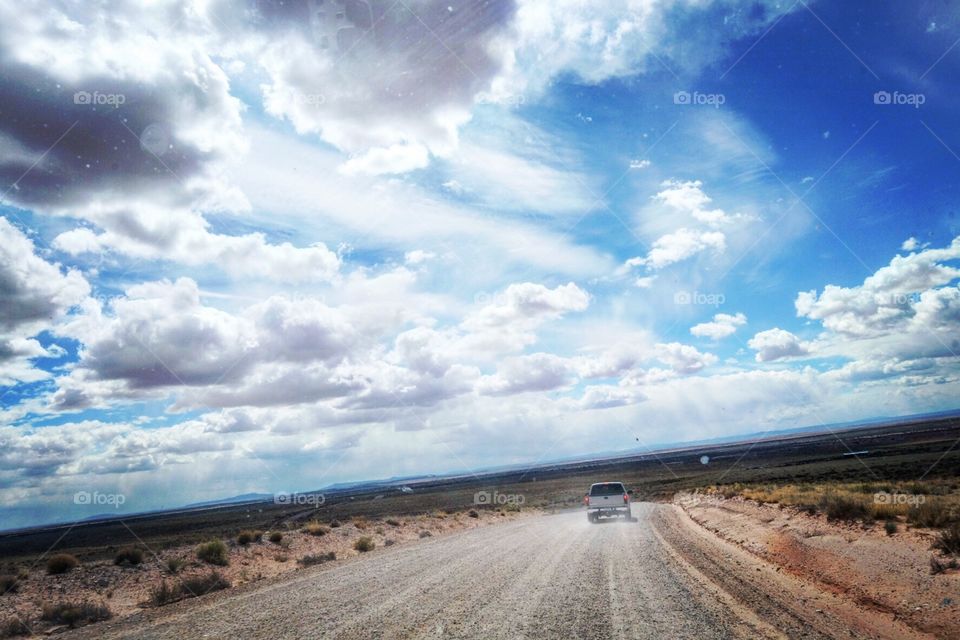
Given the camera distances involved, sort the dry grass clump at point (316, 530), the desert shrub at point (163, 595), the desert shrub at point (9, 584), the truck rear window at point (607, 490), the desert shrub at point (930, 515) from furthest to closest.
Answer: the dry grass clump at point (316, 530) < the truck rear window at point (607, 490) < the desert shrub at point (9, 584) < the desert shrub at point (163, 595) < the desert shrub at point (930, 515)

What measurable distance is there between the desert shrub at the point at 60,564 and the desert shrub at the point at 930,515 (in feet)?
79.9

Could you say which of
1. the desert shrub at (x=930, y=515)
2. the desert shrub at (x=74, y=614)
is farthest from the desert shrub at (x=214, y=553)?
the desert shrub at (x=930, y=515)

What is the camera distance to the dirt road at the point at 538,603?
6.77 metres

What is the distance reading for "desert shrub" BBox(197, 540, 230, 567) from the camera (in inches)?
706

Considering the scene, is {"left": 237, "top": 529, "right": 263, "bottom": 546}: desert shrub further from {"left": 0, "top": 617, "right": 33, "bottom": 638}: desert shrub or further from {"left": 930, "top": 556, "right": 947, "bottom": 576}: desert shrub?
{"left": 930, "top": 556, "right": 947, "bottom": 576}: desert shrub

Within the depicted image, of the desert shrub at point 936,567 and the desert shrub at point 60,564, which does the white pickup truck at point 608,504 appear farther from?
the desert shrub at point 60,564

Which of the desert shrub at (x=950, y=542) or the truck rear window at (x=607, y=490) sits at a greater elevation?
the desert shrub at (x=950, y=542)

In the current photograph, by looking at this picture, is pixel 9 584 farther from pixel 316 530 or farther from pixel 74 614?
pixel 316 530

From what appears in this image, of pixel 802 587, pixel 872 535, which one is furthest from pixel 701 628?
pixel 872 535

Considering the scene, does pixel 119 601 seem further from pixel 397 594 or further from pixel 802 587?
pixel 802 587

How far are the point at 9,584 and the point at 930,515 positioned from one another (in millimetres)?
25022

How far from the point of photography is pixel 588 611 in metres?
7.53

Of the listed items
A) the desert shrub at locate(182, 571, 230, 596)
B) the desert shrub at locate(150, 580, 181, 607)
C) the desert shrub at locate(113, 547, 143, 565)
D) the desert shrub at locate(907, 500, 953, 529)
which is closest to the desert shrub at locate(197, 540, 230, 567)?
the desert shrub at locate(113, 547, 143, 565)

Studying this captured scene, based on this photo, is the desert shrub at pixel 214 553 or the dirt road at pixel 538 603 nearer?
the dirt road at pixel 538 603
